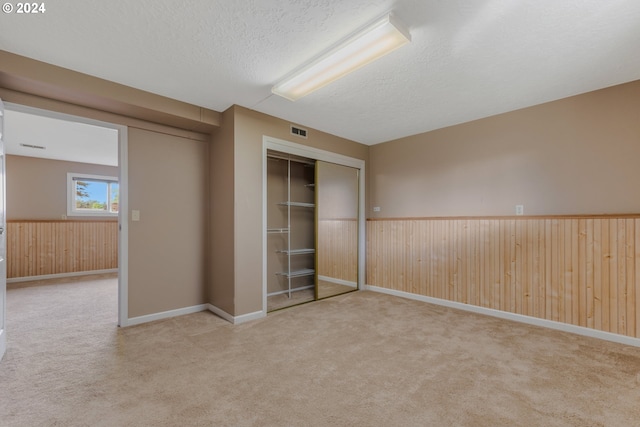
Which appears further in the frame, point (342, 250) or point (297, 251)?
point (342, 250)

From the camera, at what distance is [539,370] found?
2.20 meters

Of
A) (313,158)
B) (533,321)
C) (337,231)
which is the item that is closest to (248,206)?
(313,158)

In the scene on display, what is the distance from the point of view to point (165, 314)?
3.37 metres

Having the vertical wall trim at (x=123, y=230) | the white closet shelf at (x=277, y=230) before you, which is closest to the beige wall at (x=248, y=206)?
the white closet shelf at (x=277, y=230)

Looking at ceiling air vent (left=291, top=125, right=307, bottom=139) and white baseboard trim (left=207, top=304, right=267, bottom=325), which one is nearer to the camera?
white baseboard trim (left=207, top=304, right=267, bottom=325)

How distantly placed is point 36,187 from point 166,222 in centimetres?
484

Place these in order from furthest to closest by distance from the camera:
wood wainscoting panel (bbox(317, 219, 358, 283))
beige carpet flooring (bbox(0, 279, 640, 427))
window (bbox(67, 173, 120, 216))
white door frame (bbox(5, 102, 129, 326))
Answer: window (bbox(67, 173, 120, 216)), wood wainscoting panel (bbox(317, 219, 358, 283)), white door frame (bbox(5, 102, 129, 326)), beige carpet flooring (bbox(0, 279, 640, 427))

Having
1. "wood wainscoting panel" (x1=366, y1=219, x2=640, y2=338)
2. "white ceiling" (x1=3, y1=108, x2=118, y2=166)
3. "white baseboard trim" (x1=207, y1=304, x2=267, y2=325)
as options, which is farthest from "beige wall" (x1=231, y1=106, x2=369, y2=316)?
"wood wainscoting panel" (x1=366, y1=219, x2=640, y2=338)

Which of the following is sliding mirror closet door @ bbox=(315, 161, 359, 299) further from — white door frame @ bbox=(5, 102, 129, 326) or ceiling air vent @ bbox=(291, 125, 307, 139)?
white door frame @ bbox=(5, 102, 129, 326)

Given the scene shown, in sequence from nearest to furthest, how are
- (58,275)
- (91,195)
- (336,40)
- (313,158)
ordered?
(336,40) → (313,158) → (58,275) → (91,195)

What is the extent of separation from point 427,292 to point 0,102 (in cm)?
490

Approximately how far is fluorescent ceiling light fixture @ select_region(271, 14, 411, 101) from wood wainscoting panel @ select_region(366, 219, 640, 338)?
253cm

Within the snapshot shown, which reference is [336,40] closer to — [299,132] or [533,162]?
[299,132]

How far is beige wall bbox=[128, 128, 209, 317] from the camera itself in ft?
10.5
